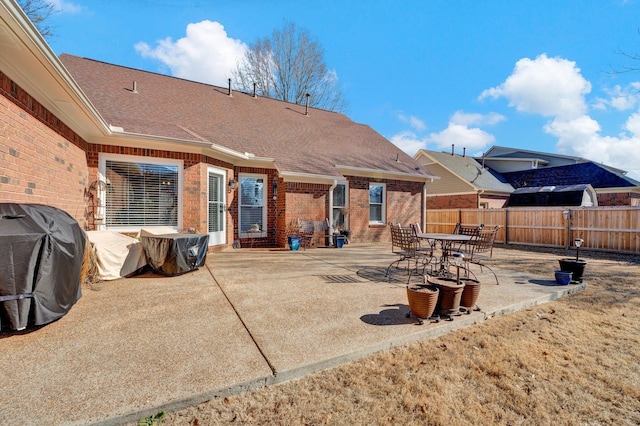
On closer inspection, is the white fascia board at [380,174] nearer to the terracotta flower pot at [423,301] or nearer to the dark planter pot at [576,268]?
the dark planter pot at [576,268]

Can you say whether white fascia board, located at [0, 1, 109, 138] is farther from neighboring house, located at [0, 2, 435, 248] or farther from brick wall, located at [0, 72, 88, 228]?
brick wall, located at [0, 72, 88, 228]

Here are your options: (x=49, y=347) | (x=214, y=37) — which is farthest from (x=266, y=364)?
(x=214, y=37)

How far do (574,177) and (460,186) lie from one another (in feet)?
23.5

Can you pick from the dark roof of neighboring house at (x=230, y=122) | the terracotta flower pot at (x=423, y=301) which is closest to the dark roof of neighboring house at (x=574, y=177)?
the dark roof of neighboring house at (x=230, y=122)

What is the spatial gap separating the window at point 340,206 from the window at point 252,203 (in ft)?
9.16

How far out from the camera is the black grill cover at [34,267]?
9.29ft

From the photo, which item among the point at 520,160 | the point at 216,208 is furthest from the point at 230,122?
the point at 520,160

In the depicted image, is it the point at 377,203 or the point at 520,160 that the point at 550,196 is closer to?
the point at 520,160

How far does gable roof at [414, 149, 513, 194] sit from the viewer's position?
1891 cm

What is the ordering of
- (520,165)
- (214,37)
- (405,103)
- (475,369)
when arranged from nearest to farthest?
(475,369) → (214,37) → (405,103) → (520,165)

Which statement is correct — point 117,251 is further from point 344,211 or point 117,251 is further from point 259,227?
point 344,211

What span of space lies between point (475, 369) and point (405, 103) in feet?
55.7

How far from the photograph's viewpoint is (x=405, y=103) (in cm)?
1714

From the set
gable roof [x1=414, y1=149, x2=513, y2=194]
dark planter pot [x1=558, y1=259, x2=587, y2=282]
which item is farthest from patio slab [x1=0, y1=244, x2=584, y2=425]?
gable roof [x1=414, y1=149, x2=513, y2=194]
